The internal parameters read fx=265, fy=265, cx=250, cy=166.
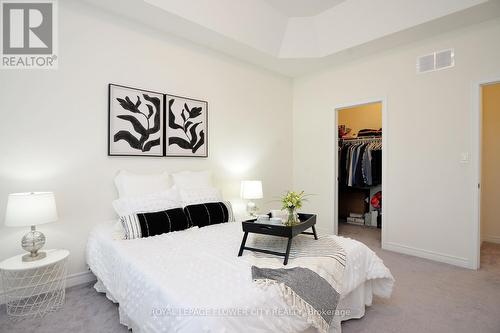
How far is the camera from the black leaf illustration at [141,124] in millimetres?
2807

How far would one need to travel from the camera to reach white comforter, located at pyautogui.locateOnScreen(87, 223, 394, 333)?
1.21 metres

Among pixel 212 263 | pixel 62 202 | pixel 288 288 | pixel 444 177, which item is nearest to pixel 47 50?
pixel 62 202

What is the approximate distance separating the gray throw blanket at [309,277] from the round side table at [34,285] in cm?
165

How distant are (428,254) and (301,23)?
11.3 feet

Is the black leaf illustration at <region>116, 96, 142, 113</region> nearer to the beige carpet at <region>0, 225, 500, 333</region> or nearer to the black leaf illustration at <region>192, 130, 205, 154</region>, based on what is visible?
the black leaf illustration at <region>192, 130, 205, 154</region>

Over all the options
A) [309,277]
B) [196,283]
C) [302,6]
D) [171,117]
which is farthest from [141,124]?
[302,6]

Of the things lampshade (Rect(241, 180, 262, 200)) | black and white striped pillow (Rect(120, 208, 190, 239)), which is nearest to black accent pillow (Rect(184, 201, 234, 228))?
black and white striped pillow (Rect(120, 208, 190, 239))

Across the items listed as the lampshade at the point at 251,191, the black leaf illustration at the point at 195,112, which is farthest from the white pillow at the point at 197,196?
the black leaf illustration at the point at 195,112

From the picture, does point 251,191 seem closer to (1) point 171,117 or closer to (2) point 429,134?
(1) point 171,117

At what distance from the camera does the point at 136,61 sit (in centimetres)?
291

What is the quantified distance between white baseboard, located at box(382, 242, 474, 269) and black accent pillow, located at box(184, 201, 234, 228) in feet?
7.43

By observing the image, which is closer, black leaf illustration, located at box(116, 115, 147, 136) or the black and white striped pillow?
the black and white striped pillow

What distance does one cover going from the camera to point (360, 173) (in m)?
4.57

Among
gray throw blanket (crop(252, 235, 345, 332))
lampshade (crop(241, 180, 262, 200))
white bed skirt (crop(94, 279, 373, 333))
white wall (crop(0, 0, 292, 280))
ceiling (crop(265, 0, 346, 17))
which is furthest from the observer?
lampshade (crop(241, 180, 262, 200))
